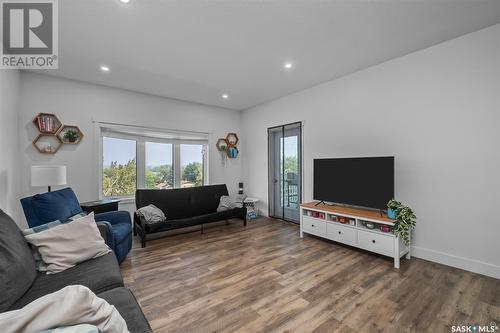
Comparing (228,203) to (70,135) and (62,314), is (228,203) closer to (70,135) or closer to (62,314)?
(70,135)

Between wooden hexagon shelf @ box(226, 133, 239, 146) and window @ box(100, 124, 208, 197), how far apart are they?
0.59 m

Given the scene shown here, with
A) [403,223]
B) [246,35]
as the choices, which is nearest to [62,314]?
[246,35]

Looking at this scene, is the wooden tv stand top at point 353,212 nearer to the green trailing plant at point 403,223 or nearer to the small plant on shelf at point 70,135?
the green trailing plant at point 403,223

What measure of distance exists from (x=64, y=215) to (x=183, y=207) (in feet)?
6.44

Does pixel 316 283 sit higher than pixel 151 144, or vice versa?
pixel 151 144

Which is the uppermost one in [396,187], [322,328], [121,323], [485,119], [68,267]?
[485,119]

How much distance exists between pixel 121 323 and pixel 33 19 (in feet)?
9.90

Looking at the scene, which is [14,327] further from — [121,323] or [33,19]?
[33,19]

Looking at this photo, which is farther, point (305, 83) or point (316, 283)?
point (305, 83)

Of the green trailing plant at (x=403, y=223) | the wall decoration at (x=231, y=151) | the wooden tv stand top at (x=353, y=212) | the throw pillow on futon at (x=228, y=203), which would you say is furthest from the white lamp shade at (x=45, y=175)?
the green trailing plant at (x=403, y=223)

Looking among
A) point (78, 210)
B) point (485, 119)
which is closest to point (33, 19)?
point (78, 210)

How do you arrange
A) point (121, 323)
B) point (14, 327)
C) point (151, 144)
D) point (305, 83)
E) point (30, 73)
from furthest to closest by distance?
point (151, 144) < point (305, 83) < point (30, 73) < point (121, 323) < point (14, 327)

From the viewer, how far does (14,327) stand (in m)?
0.68

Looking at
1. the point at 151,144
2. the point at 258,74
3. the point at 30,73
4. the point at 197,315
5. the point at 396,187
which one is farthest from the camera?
the point at 151,144
